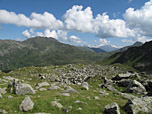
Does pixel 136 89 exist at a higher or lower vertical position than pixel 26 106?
lower

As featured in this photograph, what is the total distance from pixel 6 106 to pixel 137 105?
55.0ft

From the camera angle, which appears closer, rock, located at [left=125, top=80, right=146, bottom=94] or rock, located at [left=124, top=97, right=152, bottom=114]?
rock, located at [left=124, top=97, right=152, bottom=114]

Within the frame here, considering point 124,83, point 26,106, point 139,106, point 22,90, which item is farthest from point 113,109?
point 124,83

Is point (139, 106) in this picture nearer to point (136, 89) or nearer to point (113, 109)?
point (113, 109)

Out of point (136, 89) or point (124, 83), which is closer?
point (136, 89)

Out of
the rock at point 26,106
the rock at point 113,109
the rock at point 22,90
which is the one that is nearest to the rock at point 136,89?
the rock at point 113,109

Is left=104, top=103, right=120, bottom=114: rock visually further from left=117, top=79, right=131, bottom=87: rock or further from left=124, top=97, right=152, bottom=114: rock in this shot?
left=117, top=79, right=131, bottom=87: rock

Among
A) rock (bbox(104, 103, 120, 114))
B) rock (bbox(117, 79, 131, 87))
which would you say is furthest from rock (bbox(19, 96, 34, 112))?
rock (bbox(117, 79, 131, 87))

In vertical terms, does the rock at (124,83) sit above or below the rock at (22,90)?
below

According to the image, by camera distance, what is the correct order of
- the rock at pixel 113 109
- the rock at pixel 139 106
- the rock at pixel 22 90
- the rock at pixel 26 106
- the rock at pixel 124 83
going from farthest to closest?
the rock at pixel 124 83
the rock at pixel 22 90
the rock at pixel 139 106
the rock at pixel 113 109
the rock at pixel 26 106

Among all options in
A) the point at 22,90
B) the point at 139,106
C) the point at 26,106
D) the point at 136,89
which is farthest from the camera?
the point at 136,89

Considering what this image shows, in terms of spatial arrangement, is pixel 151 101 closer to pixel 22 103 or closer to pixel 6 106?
pixel 22 103

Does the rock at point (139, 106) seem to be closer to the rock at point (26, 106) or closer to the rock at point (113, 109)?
the rock at point (113, 109)

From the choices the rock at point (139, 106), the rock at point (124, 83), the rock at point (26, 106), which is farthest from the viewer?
the rock at point (124, 83)
